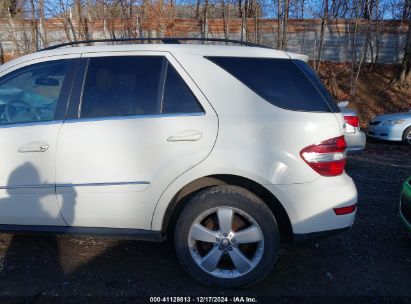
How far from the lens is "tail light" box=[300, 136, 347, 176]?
113 inches

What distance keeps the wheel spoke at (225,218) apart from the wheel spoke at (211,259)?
0.18 metres

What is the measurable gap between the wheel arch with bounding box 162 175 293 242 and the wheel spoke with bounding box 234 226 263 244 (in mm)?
249

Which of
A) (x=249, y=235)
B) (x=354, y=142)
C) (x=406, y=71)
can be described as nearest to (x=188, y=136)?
(x=249, y=235)

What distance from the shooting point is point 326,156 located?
9.53 feet

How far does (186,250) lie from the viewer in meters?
3.02

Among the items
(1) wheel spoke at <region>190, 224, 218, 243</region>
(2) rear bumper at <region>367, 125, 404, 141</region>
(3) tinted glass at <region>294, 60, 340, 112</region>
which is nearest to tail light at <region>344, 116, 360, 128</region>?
(2) rear bumper at <region>367, 125, 404, 141</region>

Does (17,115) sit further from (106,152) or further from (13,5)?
(13,5)

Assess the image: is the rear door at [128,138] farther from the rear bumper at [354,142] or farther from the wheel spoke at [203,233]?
the rear bumper at [354,142]

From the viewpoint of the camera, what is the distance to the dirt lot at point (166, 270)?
303 centimetres

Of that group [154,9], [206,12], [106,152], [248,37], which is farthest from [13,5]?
[106,152]

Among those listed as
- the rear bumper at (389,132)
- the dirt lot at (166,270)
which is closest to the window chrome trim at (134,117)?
the dirt lot at (166,270)

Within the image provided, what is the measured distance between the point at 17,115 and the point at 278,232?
2258 millimetres

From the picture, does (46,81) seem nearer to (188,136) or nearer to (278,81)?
(188,136)

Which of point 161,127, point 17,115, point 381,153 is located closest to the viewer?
point 161,127
